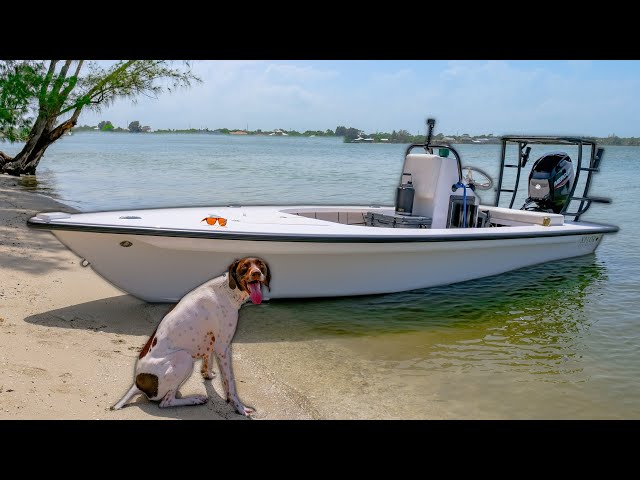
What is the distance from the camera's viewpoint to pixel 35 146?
16344 millimetres

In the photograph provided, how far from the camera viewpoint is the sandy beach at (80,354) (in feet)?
11.6

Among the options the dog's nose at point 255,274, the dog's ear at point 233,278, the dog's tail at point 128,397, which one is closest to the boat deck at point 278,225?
the dog's tail at point 128,397

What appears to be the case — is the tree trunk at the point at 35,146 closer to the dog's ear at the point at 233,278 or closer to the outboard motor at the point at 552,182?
the outboard motor at the point at 552,182

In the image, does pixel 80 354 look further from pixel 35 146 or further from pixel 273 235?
pixel 35 146

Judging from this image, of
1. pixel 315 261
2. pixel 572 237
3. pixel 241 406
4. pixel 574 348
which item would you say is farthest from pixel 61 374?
pixel 572 237

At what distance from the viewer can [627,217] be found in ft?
54.4

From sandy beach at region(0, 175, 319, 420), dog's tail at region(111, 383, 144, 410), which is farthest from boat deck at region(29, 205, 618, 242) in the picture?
dog's tail at region(111, 383, 144, 410)

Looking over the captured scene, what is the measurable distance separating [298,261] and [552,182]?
14.8ft

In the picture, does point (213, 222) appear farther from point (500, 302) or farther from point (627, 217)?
point (627, 217)

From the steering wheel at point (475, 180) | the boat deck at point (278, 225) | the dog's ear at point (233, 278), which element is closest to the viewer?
the dog's ear at point (233, 278)

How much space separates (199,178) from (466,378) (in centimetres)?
2230

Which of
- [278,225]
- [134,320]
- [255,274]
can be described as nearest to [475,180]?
[278,225]

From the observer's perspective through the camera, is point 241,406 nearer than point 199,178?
Yes

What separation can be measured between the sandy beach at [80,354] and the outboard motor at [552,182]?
5330mm
